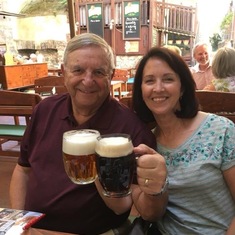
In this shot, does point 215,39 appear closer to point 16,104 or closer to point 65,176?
point 16,104

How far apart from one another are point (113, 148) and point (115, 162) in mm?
42

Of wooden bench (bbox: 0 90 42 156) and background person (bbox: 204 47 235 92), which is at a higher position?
background person (bbox: 204 47 235 92)

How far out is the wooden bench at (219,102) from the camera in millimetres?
1609

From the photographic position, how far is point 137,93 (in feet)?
4.25

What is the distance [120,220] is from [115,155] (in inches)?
23.5

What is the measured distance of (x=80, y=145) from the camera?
83cm

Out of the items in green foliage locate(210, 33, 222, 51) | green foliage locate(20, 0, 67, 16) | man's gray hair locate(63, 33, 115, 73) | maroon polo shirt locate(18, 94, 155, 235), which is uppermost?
green foliage locate(20, 0, 67, 16)

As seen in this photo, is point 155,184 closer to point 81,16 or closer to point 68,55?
point 68,55

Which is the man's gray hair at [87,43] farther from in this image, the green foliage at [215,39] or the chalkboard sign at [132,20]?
the chalkboard sign at [132,20]

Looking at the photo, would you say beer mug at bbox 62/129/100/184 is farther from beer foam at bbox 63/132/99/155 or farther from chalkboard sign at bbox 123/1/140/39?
chalkboard sign at bbox 123/1/140/39

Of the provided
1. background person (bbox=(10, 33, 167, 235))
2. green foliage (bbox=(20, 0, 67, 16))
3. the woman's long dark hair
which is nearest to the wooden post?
background person (bbox=(10, 33, 167, 235))

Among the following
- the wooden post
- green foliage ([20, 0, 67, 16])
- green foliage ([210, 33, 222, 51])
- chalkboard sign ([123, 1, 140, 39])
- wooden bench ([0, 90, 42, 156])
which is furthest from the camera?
green foliage ([20, 0, 67, 16])

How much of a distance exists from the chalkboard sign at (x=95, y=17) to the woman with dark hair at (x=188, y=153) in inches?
345

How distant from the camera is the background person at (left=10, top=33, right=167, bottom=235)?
3.80ft
